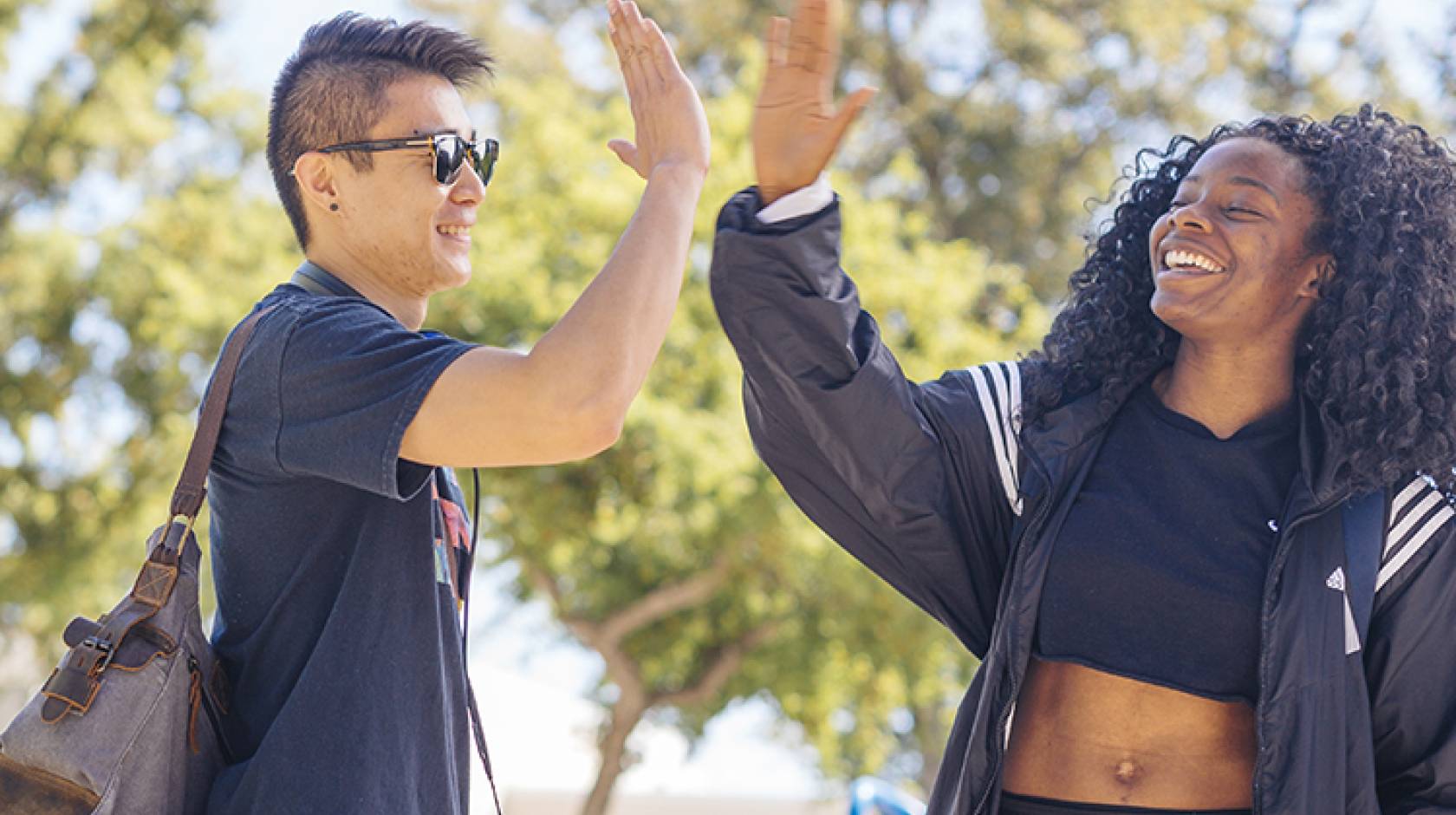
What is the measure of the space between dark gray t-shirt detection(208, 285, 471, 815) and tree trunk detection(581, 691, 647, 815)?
12.1 meters

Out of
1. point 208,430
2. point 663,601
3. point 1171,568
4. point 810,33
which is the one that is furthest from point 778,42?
point 663,601

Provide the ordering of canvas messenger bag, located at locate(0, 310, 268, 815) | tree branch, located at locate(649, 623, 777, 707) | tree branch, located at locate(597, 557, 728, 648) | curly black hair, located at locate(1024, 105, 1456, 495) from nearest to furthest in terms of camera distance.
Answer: canvas messenger bag, located at locate(0, 310, 268, 815) < curly black hair, located at locate(1024, 105, 1456, 495) < tree branch, located at locate(597, 557, 728, 648) < tree branch, located at locate(649, 623, 777, 707)

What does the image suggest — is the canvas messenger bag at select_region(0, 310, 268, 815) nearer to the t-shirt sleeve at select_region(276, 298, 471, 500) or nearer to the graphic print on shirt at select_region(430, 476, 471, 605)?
the t-shirt sleeve at select_region(276, 298, 471, 500)

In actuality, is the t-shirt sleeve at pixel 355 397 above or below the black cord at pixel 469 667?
above

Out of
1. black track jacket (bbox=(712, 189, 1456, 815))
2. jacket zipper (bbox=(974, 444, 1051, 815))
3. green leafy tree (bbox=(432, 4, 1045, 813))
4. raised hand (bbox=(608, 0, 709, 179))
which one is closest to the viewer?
raised hand (bbox=(608, 0, 709, 179))

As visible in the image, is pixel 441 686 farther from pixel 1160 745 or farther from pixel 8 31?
pixel 8 31

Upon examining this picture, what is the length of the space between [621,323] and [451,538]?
588 mm

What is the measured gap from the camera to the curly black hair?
3.13 meters

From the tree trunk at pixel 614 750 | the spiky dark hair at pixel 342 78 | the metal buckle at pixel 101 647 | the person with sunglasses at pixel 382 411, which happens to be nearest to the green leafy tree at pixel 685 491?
the tree trunk at pixel 614 750

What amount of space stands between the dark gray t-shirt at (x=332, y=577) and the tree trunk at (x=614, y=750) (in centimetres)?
1206

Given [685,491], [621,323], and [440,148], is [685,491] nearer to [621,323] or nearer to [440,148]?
[440,148]

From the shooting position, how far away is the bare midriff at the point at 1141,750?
9.86 ft

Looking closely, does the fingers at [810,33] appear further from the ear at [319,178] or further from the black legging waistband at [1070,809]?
the black legging waistband at [1070,809]

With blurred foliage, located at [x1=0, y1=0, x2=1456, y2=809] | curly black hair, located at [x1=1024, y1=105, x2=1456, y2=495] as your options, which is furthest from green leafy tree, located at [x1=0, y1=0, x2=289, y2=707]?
curly black hair, located at [x1=1024, y1=105, x2=1456, y2=495]
